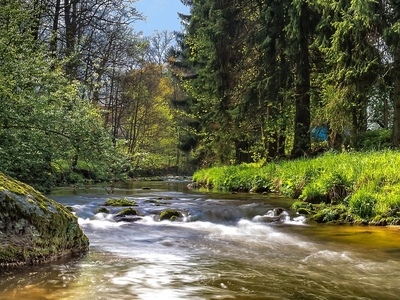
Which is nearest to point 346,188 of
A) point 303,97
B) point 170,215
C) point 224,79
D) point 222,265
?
point 170,215

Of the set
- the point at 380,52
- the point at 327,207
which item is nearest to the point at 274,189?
the point at 327,207

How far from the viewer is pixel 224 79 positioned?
1828cm

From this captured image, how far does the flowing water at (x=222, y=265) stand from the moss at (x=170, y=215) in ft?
1.80

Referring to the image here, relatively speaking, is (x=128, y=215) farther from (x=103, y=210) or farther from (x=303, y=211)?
(x=303, y=211)

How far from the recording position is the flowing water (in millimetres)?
3650

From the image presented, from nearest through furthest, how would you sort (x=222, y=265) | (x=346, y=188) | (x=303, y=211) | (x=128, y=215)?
(x=222, y=265) → (x=303, y=211) → (x=128, y=215) → (x=346, y=188)

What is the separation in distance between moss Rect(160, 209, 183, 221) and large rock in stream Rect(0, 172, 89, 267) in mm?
3837

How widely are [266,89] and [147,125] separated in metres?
23.9

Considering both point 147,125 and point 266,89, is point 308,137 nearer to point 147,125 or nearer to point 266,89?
point 266,89

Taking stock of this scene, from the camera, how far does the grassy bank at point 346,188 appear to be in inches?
304

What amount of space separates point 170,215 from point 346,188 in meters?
4.24

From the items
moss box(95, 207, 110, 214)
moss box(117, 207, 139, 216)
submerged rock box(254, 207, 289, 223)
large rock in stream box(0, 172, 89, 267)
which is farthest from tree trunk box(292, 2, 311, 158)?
large rock in stream box(0, 172, 89, 267)

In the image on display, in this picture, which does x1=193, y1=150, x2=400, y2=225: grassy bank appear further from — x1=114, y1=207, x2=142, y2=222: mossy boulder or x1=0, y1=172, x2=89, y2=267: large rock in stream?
x1=0, y1=172, x2=89, y2=267: large rock in stream

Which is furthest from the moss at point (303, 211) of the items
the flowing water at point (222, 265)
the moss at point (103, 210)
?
the moss at point (103, 210)
